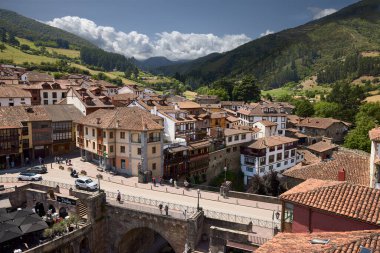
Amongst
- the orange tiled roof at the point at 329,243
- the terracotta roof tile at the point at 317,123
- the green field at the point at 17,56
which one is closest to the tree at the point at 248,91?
the terracotta roof tile at the point at 317,123

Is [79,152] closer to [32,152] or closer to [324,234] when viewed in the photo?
[32,152]

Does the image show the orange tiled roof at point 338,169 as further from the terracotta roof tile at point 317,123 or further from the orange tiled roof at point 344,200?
the terracotta roof tile at point 317,123

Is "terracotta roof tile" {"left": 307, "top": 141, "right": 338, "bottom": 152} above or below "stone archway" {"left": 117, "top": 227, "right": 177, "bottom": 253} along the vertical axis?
above

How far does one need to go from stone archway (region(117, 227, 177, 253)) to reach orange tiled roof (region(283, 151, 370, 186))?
19.9 m

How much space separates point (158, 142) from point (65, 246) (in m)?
22.3

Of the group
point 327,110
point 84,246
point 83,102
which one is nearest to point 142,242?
point 84,246

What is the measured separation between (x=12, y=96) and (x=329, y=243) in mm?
74301

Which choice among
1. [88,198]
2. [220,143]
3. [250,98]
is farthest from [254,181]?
[250,98]

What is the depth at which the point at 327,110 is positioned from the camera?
402 ft

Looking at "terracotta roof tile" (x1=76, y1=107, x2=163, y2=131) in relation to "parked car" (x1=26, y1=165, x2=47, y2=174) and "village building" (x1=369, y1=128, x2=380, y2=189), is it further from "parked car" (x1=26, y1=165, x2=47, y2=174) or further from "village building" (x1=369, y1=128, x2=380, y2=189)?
"village building" (x1=369, y1=128, x2=380, y2=189)

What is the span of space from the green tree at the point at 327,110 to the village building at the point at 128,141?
282 feet

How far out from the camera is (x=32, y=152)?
61.3 metres

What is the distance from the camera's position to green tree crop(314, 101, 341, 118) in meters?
121

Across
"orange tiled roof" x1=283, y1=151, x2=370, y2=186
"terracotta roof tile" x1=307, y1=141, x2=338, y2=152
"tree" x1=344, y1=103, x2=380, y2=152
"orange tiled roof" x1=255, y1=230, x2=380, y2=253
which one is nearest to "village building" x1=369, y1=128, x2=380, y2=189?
"orange tiled roof" x1=283, y1=151, x2=370, y2=186
